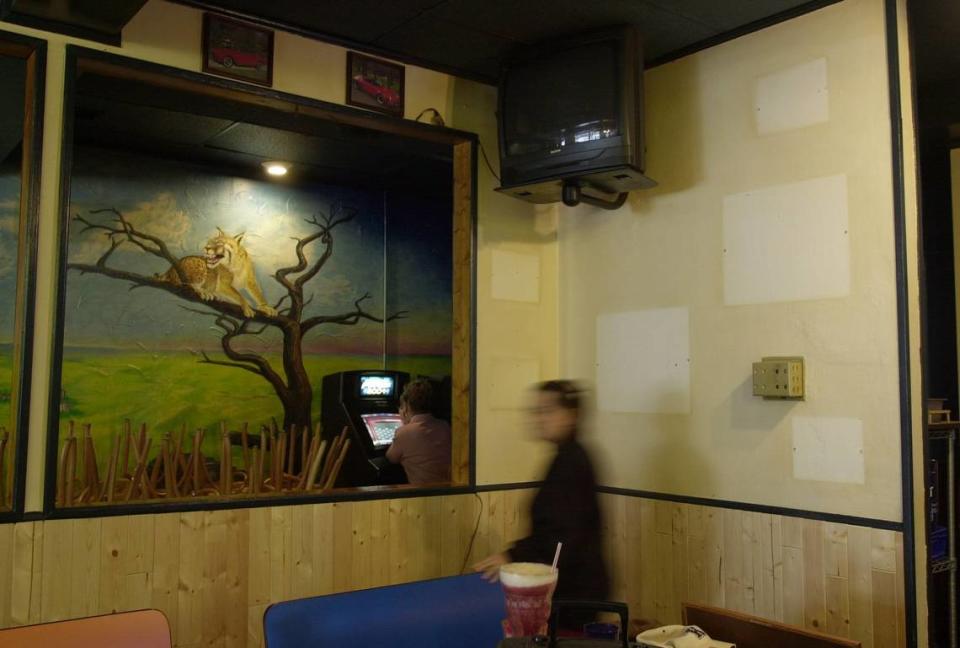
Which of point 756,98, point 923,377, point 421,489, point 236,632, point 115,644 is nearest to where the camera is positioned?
point 115,644

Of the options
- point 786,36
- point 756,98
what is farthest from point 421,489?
point 786,36

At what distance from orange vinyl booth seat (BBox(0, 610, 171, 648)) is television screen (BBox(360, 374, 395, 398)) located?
174 inches

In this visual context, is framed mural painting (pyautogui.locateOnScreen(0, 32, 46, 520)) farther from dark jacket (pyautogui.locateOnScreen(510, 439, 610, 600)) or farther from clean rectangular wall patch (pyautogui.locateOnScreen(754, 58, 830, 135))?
clean rectangular wall patch (pyautogui.locateOnScreen(754, 58, 830, 135))

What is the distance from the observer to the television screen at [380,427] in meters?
6.25

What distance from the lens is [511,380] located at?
434 cm

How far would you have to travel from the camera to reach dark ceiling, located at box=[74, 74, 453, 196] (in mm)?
4223

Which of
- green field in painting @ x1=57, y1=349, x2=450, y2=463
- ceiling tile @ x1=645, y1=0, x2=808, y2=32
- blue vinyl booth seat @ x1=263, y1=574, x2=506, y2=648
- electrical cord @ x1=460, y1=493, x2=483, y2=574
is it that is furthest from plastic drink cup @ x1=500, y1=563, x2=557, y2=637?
green field in painting @ x1=57, y1=349, x2=450, y2=463

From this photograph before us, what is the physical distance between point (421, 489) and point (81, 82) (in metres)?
2.60

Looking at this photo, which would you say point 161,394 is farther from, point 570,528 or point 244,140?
point 570,528

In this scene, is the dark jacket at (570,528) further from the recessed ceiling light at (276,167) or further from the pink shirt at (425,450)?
the recessed ceiling light at (276,167)

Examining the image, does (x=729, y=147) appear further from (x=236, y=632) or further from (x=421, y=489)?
(x=236, y=632)

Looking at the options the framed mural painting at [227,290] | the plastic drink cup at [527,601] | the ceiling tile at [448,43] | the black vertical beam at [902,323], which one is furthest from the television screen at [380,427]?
the plastic drink cup at [527,601]

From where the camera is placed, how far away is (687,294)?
3.93 m

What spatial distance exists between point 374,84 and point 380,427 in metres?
3.06
